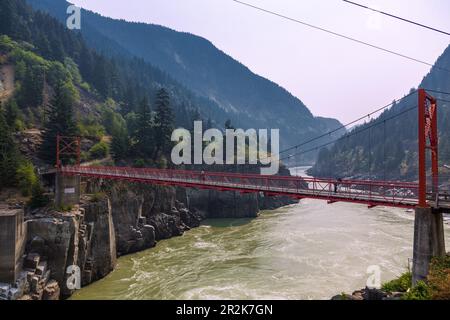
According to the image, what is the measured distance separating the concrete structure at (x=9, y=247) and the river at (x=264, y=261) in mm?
5784

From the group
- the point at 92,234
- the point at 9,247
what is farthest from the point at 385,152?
the point at 9,247

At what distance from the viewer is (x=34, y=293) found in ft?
68.0

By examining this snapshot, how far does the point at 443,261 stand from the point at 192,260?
75.6 ft

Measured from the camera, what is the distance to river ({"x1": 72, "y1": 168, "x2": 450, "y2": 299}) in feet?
85.8

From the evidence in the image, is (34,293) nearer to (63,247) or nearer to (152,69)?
(63,247)

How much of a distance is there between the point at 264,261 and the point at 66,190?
19.5m

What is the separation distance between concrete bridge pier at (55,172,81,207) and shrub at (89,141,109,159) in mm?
16660

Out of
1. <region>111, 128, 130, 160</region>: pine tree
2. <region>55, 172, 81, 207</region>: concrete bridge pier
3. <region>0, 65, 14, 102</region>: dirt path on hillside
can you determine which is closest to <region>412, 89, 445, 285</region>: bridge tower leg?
<region>55, 172, 81, 207</region>: concrete bridge pier

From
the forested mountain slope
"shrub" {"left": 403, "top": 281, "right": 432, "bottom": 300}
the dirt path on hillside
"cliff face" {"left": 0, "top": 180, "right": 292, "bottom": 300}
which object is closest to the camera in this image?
"shrub" {"left": 403, "top": 281, "right": 432, "bottom": 300}

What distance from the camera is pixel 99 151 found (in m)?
46.2

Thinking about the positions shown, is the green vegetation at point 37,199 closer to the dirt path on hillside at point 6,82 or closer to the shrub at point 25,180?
the shrub at point 25,180

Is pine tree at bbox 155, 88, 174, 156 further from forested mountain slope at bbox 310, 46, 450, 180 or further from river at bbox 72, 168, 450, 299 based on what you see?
forested mountain slope at bbox 310, 46, 450, 180

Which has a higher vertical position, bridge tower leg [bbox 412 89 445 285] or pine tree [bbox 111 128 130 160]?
pine tree [bbox 111 128 130 160]

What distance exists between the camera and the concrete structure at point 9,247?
775 inches
